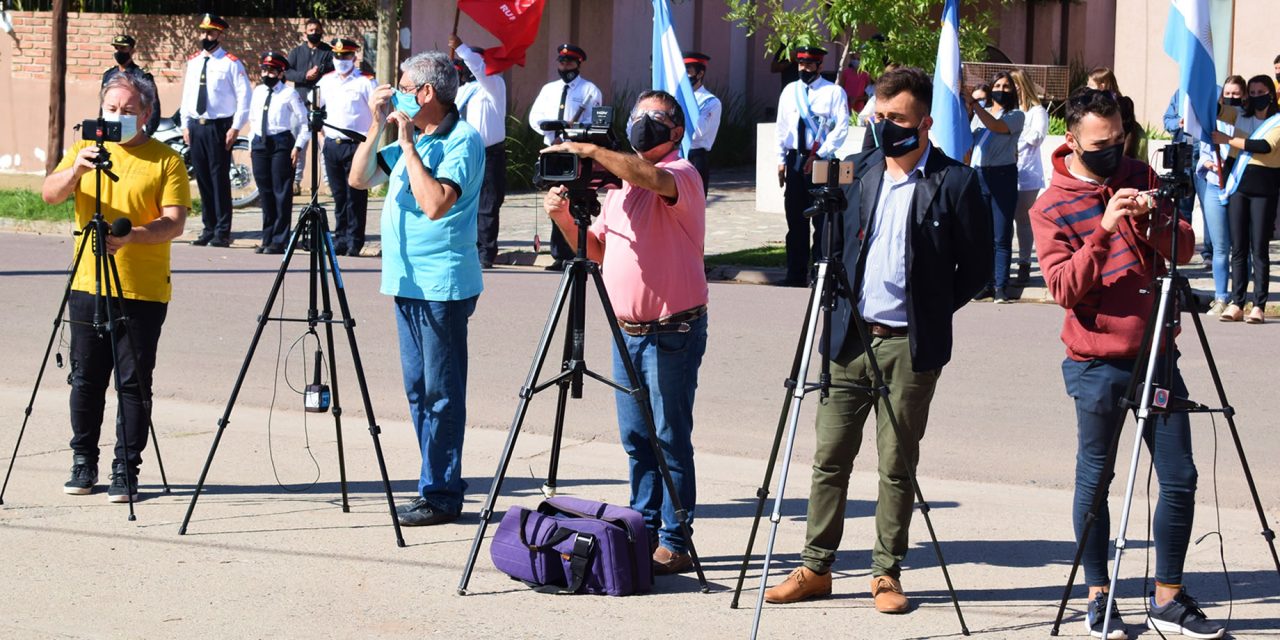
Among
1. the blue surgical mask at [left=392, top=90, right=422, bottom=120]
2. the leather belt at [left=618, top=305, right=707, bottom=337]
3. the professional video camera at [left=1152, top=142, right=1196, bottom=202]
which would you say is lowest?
the leather belt at [left=618, top=305, right=707, bottom=337]

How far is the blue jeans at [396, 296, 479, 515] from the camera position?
23.3 ft

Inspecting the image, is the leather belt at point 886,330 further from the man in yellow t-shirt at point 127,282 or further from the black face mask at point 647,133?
the man in yellow t-shirt at point 127,282

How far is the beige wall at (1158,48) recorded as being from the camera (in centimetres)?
1806

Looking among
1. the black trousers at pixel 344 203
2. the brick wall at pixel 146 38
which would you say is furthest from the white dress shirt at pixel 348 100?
the brick wall at pixel 146 38

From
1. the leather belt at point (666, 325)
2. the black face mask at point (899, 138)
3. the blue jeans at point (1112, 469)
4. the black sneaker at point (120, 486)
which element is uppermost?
the black face mask at point (899, 138)

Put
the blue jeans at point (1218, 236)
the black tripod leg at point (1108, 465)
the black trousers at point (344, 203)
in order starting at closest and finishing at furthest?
the black tripod leg at point (1108, 465) < the blue jeans at point (1218, 236) < the black trousers at point (344, 203)

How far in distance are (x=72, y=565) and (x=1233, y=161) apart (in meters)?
9.88

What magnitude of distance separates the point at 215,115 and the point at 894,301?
1283cm

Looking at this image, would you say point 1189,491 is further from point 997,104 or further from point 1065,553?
point 997,104

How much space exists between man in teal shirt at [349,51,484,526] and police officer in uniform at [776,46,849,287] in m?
8.35

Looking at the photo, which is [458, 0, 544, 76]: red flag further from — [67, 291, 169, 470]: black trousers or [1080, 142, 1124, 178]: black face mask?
[1080, 142, 1124, 178]: black face mask

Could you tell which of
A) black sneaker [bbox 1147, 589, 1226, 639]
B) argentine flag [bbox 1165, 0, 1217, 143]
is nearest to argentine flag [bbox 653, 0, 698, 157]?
argentine flag [bbox 1165, 0, 1217, 143]

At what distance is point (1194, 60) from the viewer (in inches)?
407

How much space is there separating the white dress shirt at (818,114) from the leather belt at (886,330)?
9505 mm
